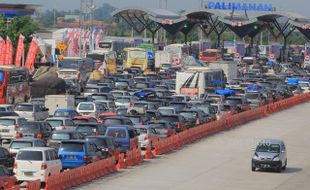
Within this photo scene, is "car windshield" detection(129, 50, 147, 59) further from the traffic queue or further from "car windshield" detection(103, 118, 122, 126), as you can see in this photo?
"car windshield" detection(103, 118, 122, 126)

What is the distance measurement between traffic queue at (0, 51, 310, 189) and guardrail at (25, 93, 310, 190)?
0.37 m

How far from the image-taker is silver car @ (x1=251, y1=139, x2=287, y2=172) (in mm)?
41875

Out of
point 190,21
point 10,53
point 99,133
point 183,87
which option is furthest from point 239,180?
point 190,21

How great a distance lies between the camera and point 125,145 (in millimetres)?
43750

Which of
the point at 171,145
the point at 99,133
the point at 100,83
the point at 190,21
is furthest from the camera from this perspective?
the point at 190,21

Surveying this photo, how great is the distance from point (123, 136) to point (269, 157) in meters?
5.93

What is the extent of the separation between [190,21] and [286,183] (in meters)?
98.8

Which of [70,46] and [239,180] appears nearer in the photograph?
[239,180]

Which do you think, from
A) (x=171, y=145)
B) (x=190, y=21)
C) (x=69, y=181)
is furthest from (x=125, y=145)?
(x=190, y=21)

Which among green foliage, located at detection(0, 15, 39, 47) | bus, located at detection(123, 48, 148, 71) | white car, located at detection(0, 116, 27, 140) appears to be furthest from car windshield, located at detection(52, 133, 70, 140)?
bus, located at detection(123, 48, 148, 71)

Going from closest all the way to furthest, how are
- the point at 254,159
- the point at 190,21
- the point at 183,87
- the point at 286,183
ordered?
the point at 286,183, the point at 254,159, the point at 183,87, the point at 190,21

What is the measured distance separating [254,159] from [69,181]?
945 centimetres

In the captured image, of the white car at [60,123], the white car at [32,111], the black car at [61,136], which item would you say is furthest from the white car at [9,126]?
the white car at [32,111]

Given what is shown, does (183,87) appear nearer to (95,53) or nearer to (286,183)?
(95,53)
